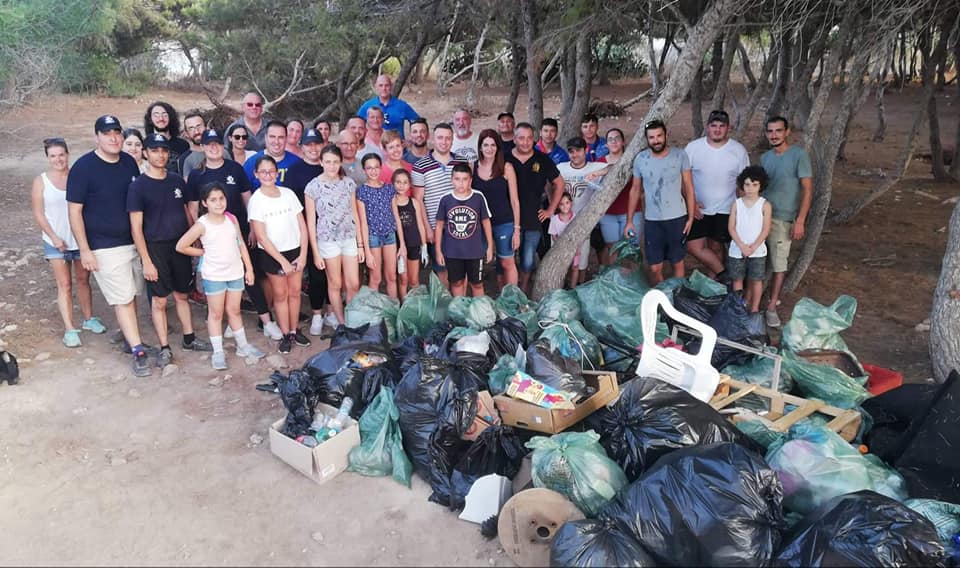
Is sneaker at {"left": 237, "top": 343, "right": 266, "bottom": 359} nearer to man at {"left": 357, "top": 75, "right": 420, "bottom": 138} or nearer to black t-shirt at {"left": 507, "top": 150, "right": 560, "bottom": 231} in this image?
black t-shirt at {"left": 507, "top": 150, "right": 560, "bottom": 231}

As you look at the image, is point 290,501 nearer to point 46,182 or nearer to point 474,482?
point 474,482

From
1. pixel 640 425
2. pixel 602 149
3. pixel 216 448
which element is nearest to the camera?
pixel 640 425

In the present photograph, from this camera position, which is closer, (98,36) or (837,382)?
(837,382)

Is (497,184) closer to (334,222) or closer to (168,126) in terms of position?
(334,222)

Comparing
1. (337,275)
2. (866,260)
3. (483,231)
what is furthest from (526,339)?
(866,260)

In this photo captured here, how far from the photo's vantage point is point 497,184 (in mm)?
5480

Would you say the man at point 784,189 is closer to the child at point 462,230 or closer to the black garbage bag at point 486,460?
the child at point 462,230

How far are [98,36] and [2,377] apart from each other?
1324 cm

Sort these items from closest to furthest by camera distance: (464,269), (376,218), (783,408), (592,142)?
(783,408)
(376,218)
(464,269)
(592,142)

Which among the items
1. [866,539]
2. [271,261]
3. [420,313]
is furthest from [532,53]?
[866,539]

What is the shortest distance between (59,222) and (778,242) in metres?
5.54

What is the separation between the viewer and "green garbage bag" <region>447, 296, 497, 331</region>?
4.82 m

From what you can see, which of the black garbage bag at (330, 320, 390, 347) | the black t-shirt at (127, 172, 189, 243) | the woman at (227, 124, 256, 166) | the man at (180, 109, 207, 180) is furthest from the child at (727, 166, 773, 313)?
the man at (180, 109, 207, 180)

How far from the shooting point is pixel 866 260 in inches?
287
